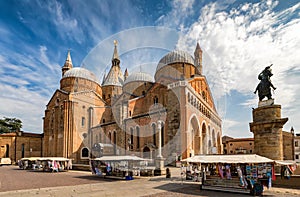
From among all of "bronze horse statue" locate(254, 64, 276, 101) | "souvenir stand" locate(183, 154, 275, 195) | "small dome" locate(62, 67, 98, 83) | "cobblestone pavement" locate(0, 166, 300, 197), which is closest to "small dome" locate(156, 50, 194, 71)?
"small dome" locate(62, 67, 98, 83)

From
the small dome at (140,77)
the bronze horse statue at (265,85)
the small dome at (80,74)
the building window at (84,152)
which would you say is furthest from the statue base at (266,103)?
the small dome at (80,74)

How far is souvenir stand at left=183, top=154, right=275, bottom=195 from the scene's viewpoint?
38.9ft

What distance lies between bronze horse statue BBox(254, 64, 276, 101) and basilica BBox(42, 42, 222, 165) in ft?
42.3

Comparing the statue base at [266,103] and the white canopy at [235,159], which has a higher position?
the statue base at [266,103]

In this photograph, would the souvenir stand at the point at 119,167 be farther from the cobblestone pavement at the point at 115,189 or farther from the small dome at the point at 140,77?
the small dome at the point at 140,77

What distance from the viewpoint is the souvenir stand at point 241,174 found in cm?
1184

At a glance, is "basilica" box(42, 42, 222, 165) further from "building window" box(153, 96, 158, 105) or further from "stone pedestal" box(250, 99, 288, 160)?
"stone pedestal" box(250, 99, 288, 160)

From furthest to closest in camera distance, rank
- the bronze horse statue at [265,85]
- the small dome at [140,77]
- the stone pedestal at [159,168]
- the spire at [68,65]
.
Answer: the spire at [68,65] < the small dome at [140,77] < the stone pedestal at [159,168] < the bronze horse statue at [265,85]

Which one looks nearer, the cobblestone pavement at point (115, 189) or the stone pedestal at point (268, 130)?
the cobblestone pavement at point (115, 189)

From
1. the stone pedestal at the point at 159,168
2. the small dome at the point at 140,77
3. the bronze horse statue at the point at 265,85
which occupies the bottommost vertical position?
the stone pedestal at the point at 159,168

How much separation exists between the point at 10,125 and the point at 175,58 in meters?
50.9

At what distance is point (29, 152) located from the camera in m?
52.3

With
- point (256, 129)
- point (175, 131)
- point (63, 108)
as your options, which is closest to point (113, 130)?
point (63, 108)

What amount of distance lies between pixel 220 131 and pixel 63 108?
113 ft
